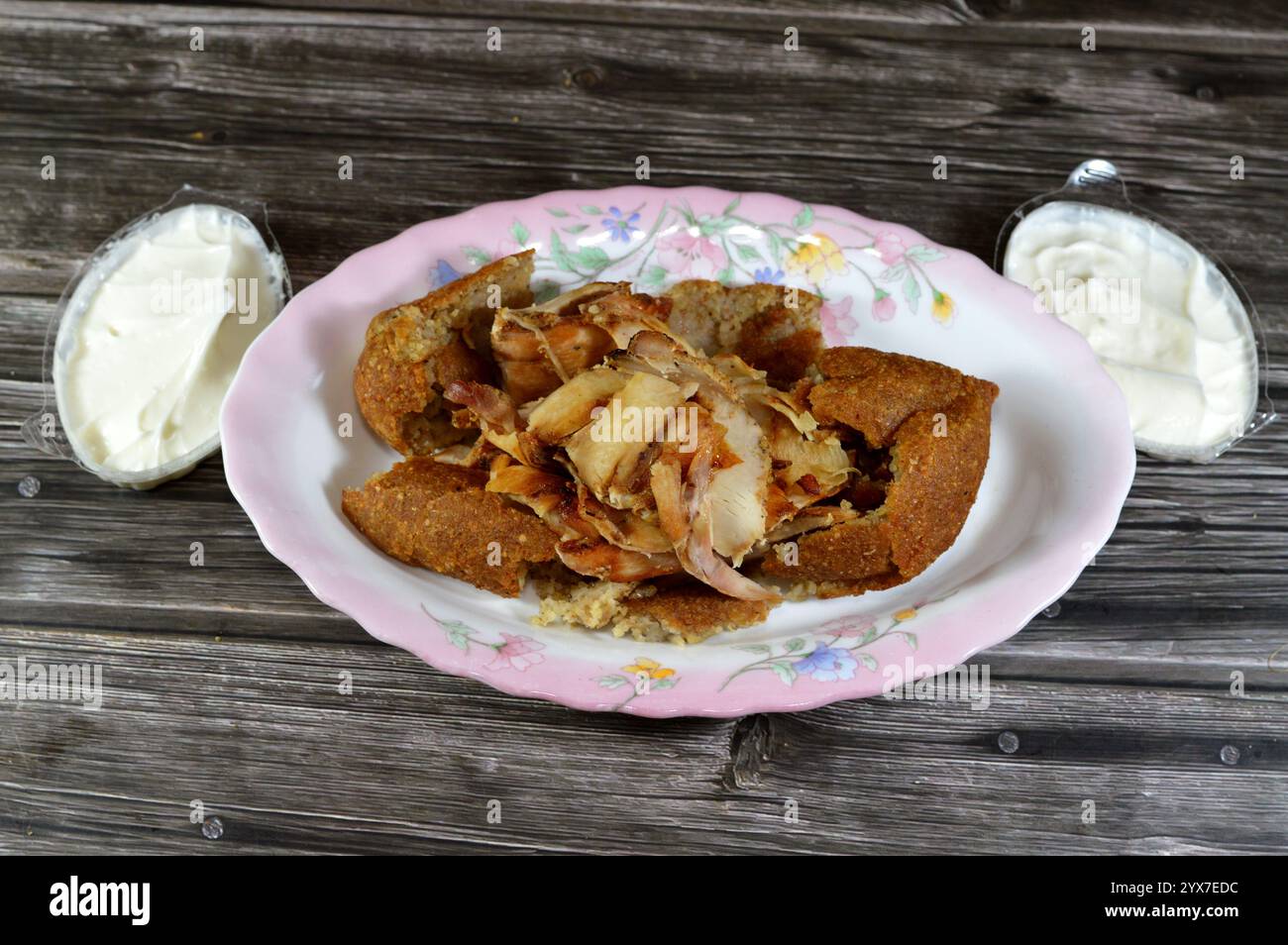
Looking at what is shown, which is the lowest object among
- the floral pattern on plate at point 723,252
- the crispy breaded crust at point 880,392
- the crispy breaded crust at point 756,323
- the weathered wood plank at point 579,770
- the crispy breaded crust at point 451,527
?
the weathered wood plank at point 579,770

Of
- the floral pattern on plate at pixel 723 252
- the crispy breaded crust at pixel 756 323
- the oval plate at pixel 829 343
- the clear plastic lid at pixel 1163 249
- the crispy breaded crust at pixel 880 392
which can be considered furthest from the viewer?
the clear plastic lid at pixel 1163 249

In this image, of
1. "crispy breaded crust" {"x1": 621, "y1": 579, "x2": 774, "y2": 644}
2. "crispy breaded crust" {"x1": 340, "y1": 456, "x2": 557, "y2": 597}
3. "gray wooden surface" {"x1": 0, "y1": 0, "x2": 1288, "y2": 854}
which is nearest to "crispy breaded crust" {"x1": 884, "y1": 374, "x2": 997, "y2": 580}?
"crispy breaded crust" {"x1": 621, "y1": 579, "x2": 774, "y2": 644}

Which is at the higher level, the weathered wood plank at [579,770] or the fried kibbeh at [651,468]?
the fried kibbeh at [651,468]

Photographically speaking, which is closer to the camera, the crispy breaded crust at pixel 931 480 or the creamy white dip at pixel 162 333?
the crispy breaded crust at pixel 931 480

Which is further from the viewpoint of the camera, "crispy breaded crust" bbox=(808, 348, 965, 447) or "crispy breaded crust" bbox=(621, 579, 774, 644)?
"crispy breaded crust" bbox=(808, 348, 965, 447)

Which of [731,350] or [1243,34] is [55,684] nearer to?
[731,350]

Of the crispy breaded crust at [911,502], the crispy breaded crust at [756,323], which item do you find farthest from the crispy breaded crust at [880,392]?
the crispy breaded crust at [756,323]

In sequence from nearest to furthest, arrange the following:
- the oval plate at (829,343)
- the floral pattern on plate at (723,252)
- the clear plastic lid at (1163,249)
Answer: the oval plate at (829,343) → the floral pattern on plate at (723,252) → the clear plastic lid at (1163,249)

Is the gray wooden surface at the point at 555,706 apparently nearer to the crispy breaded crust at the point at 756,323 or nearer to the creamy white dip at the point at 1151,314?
the creamy white dip at the point at 1151,314

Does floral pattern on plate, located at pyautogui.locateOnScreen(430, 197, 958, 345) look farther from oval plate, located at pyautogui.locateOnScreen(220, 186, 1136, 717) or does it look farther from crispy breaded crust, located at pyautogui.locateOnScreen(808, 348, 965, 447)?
crispy breaded crust, located at pyautogui.locateOnScreen(808, 348, 965, 447)
